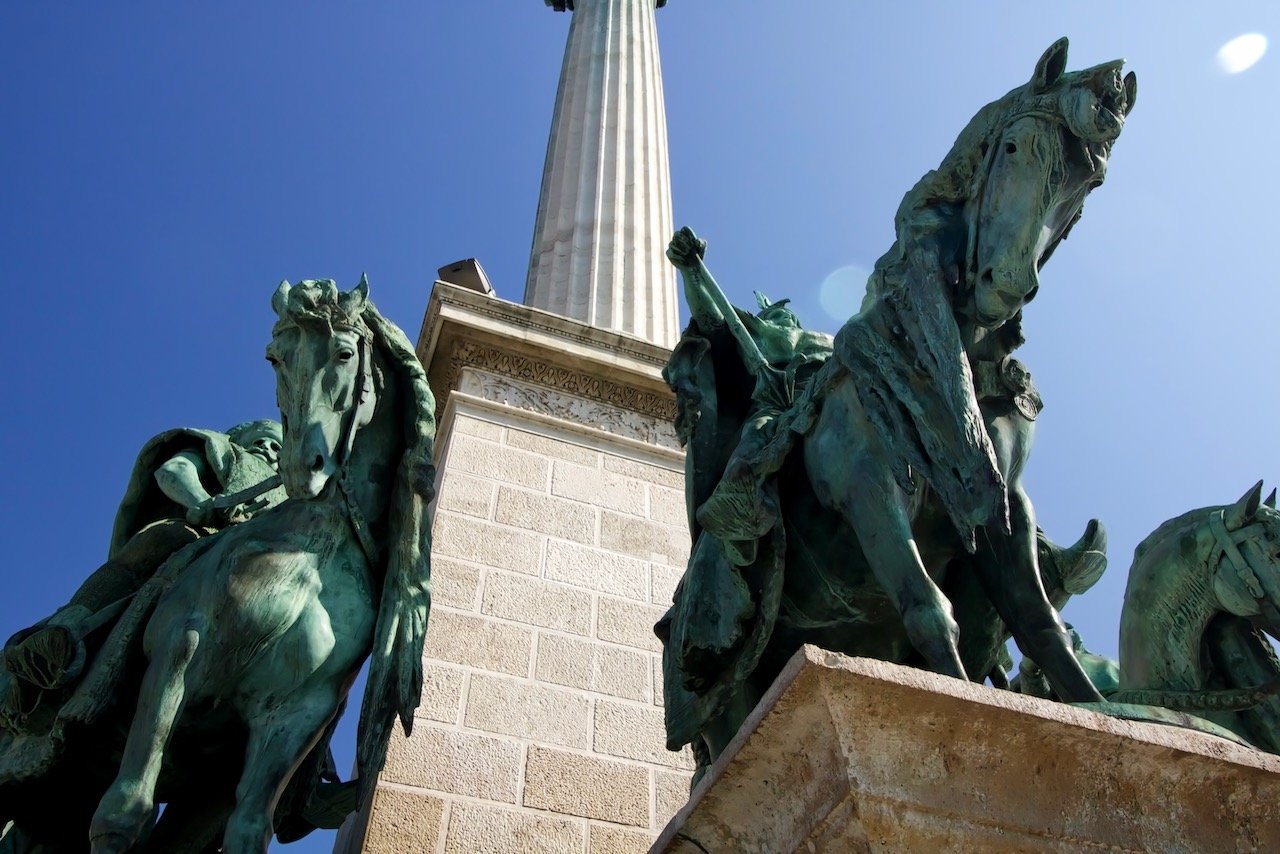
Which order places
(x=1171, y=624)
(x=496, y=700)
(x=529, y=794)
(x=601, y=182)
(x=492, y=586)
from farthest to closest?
(x=601, y=182) < (x=492, y=586) < (x=496, y=700) < (x=529, y=794) < (x=1171, y=624)

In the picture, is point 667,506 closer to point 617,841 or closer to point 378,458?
point 617,841

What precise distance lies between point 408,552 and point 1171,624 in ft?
10.1

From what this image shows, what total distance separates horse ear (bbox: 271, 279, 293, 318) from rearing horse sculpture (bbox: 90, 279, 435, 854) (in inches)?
0.4

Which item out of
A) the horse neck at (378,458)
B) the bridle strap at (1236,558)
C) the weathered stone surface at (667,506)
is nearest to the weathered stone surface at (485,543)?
the weathered stone surface at (667,506)

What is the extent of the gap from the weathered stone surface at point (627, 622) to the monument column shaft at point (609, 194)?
3.64 m

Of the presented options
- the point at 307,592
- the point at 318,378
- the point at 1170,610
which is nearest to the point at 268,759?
the point at 307,592

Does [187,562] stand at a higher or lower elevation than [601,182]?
lower

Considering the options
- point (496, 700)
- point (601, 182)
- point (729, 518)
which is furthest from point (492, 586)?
point (601, 182)

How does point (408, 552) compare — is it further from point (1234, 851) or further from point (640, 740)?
point (1234, 851)

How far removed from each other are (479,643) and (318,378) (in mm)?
2218

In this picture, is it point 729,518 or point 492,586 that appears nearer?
point 729,518

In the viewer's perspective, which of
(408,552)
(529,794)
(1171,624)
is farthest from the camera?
(529,794)

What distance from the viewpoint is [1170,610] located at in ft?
16.6

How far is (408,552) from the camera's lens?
445 cm
